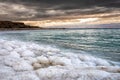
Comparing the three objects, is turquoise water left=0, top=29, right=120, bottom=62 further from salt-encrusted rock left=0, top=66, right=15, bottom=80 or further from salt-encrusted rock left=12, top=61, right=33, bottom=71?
salt-encrusted rock left=0, top=66, right=15, bottom=80

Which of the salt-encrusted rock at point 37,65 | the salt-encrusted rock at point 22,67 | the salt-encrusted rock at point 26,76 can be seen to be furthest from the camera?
the salt-encrusted rock at point 37,65

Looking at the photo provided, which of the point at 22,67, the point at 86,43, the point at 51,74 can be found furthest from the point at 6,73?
the point at 86,43

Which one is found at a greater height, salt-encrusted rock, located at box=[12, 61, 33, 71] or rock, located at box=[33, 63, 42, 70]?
salt-encrusted rock, located at box=[12, 61, 33, 71]

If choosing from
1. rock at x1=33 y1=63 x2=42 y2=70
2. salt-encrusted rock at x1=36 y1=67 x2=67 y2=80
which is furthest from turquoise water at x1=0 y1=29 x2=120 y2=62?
salt-encrusted rock at x1=36 y1=67 x2=67 y2=80

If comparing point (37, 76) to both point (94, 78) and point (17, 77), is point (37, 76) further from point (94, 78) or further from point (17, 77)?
point (94, 78)

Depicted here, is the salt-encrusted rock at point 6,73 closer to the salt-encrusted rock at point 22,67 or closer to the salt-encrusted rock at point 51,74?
the salt-encrusted rock at point 22,67

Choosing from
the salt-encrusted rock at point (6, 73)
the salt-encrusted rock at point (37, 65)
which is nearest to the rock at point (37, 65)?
the salt-encrusted rock at point (37, 65)

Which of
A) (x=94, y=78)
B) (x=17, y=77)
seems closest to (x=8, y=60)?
(x=17, y=77)

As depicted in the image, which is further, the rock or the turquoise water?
the turquoise water

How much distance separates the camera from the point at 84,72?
550 cm

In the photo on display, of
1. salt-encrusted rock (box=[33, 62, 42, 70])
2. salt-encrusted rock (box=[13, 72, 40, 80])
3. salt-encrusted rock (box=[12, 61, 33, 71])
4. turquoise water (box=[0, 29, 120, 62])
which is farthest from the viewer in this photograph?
turquoise water (box=[0, 29, 120, 62])

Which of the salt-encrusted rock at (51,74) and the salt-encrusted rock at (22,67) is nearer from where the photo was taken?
the salt-encrusted rock at (51,74)

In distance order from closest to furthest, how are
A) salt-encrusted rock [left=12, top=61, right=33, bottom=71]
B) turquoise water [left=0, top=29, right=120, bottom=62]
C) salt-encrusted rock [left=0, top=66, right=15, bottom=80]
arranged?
salt-encrusted rock [left=0, top=66, right=15, bottom=80] < salt-encrusted rock [left=12, top=61, right=33, bottom=71] < turquoise water [left=0, top=29, right=120, bottom=62]

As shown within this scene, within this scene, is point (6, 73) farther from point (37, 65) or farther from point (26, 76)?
point (37, 65)
